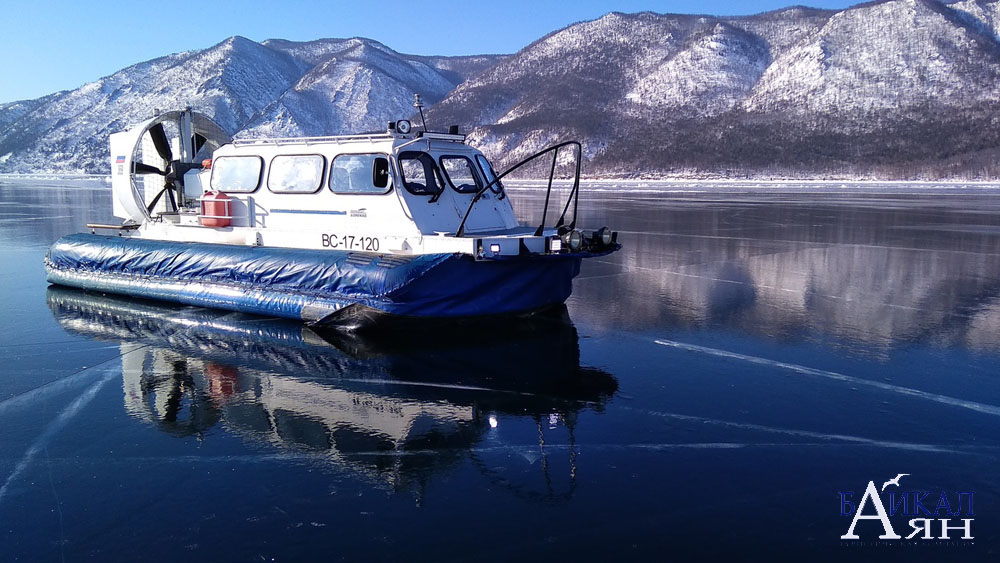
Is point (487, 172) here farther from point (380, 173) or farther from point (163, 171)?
point (163, 171)

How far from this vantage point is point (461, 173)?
8.73m

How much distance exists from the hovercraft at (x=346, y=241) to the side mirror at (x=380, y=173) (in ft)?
0.05

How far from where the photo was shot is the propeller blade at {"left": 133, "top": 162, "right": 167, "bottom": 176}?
34.8 ft

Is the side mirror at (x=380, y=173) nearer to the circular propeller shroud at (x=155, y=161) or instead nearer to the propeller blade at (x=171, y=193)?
the circular propeller shroud at (x=155, y=161)

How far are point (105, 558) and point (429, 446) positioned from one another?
1851 millimetres

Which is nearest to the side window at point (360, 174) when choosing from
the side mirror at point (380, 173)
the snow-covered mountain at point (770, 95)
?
the side mirror at point (380, 173)

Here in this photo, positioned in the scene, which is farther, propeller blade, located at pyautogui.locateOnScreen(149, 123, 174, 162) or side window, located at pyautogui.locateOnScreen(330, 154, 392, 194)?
propeller blade, located at pyautogui.locateOnScreen(149, 123, 174, 162)

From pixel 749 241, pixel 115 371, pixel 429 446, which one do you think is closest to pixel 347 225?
pixel 115 371

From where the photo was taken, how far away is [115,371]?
20.8 ft

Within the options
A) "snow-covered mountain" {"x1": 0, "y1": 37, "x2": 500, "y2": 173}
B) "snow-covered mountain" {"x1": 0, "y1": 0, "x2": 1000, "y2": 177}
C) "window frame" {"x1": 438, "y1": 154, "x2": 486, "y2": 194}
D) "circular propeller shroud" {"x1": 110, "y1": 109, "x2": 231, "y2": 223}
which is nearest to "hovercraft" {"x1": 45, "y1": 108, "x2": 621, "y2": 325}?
"window frame" {"x1": 438, "y1": 154, "x2": 486, "y2": 194}

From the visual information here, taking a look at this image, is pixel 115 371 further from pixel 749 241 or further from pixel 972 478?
pixel 749 241

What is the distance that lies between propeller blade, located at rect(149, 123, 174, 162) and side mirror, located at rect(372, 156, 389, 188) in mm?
4422

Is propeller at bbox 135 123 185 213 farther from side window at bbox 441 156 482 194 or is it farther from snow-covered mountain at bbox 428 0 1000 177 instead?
snow-covered mountain at bbox 428 0 1000 177

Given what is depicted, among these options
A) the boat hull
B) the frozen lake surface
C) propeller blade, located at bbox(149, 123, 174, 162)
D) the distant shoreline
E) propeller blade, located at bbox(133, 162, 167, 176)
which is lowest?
the frozen lake surface
